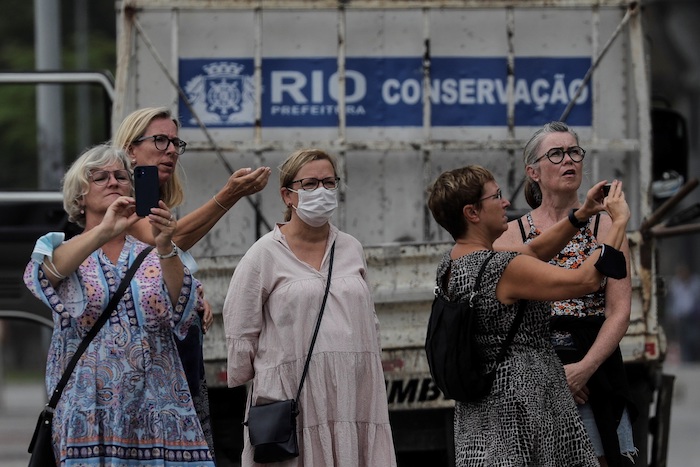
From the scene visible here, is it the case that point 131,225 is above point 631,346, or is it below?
above

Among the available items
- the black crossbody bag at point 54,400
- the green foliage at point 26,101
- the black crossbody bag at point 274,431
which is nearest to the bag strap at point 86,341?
the black crossbody bag at point 54,400

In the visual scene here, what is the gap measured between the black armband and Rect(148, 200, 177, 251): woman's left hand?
4.73ft

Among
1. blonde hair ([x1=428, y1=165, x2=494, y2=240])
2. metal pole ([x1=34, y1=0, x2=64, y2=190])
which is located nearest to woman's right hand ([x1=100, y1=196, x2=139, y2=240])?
blonde hair ([x1=428, y1=165, x2=494, y2=240])

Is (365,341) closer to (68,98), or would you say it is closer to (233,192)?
(233,192)

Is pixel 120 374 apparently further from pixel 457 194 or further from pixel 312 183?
pixel 457 194

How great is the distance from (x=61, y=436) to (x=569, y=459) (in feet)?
5.74

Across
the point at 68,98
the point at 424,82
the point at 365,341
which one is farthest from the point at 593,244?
the point at 68,98

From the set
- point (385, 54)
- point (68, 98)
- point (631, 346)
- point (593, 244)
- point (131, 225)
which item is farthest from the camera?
point (68, 98)

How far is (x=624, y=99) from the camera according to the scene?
865cm

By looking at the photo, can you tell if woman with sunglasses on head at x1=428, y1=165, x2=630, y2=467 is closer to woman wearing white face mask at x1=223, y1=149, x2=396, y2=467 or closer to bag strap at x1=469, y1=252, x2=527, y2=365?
bag strap at x1=469, y1=252, x2=527, y2=365

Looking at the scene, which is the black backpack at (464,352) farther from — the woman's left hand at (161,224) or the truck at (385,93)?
the truck at (385,93)

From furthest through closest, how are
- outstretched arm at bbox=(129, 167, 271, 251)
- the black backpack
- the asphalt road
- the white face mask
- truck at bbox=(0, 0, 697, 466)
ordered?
1. the asphalt road
2. truck at bbox=(0, 0, 697, 466)
3. the white face mask
4. outstretched arm at bbox=(129, 167, 271, 251)
5. the black backpack

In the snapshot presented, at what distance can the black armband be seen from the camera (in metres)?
5.41

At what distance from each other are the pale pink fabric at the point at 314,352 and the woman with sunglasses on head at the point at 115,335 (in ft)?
1.19
